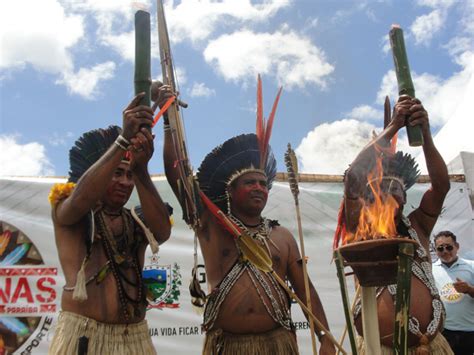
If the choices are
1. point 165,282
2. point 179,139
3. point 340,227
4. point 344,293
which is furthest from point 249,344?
point 165,282

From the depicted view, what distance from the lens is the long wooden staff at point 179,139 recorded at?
2418 mm

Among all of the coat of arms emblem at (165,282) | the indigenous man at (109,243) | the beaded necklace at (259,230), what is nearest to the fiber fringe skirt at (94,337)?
the indigenous man at (109,243)

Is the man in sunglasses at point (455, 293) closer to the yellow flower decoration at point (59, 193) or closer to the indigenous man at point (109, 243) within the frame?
the indigenous man at point (109, 243)

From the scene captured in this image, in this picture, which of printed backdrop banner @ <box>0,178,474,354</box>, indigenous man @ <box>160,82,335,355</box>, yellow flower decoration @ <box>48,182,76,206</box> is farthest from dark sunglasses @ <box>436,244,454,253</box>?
yellow flower decoration @ <box>48,182,76,206</box>

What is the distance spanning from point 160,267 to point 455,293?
3.21 meters

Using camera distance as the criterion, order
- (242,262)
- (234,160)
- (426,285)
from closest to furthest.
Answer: (426,285)
(242,262)
(234,160)

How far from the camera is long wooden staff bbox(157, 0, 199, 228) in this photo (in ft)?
7.93

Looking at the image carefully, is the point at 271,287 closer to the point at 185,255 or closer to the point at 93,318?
the point at 93,318

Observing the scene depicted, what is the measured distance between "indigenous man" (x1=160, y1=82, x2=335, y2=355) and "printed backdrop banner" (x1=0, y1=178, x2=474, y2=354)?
223 centimetres

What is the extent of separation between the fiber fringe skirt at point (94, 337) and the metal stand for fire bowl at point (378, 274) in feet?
3.49

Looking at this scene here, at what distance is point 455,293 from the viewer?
15.9 ft

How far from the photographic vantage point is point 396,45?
207 centimetres

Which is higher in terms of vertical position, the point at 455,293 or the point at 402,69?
the point at 402,69

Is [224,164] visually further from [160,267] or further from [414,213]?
[160,267]
